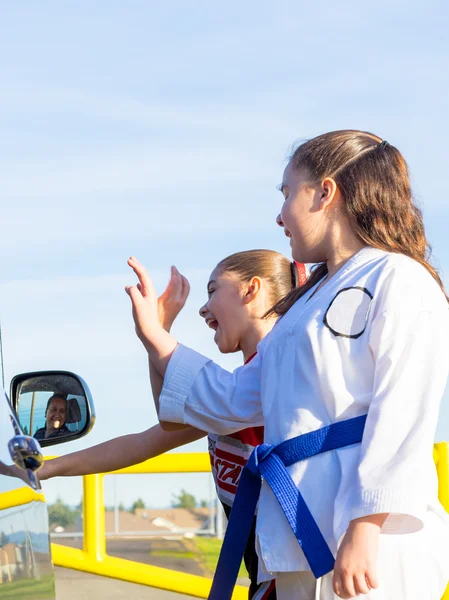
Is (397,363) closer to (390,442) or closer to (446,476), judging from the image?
(390,442)

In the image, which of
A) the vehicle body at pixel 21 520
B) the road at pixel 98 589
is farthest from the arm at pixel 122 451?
the road at pixel 98 589

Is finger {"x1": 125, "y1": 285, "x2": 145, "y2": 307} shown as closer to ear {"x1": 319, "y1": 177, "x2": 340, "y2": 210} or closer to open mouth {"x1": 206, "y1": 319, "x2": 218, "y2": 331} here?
ear {"x1": 319, "y1": 177, "x2": 340, "y2": 210}

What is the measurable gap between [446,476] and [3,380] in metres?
3.35

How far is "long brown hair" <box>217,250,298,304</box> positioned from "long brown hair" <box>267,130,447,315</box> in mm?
1008

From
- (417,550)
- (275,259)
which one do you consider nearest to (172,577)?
(275,259)

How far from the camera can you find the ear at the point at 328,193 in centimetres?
280

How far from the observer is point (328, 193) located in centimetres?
281

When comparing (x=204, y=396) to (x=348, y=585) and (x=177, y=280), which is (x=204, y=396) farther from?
(x=348, y=585)

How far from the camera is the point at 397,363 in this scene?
2.44 m

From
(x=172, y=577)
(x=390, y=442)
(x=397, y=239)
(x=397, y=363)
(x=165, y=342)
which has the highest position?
(x=397, y=239)

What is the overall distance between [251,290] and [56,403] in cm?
117

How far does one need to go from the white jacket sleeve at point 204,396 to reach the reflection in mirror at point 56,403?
0.78ft

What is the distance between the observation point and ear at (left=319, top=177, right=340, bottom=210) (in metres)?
2.80

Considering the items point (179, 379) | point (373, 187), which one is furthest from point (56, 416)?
point (373, 187)
